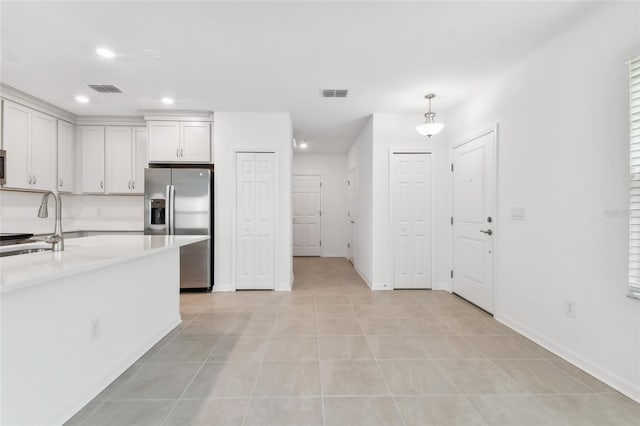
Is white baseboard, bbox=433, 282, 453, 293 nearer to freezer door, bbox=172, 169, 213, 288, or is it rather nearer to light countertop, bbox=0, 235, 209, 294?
freezer door, bbox=172, 169, 213, 288

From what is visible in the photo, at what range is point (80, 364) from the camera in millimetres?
1630

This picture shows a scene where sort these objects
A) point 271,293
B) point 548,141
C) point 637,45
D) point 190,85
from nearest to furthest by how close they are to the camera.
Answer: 1. point 637,45
2. point 548,141
3. point 190,85
4. point 271,293

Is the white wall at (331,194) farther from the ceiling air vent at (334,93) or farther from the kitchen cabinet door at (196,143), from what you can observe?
the ceiling air vent at (334,93)

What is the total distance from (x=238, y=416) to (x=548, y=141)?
3.13m

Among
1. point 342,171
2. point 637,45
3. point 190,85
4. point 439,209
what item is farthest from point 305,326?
point 342,171

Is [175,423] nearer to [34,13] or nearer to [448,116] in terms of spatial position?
[34,13]

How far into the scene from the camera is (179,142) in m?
4.08

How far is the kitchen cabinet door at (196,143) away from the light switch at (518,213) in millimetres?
3956

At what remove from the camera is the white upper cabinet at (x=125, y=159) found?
13.9 ft

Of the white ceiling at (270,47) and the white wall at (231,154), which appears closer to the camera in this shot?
the white ceiling at (270,47)

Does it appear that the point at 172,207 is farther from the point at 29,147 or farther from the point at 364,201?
the point at 364,201

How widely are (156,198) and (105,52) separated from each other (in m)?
1.90

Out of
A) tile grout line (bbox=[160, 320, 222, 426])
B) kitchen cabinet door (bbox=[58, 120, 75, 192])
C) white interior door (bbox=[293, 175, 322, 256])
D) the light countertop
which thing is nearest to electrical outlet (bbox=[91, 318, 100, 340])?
the light countertop

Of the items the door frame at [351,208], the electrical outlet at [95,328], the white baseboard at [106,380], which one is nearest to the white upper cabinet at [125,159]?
the white baseboard at [106,380]
